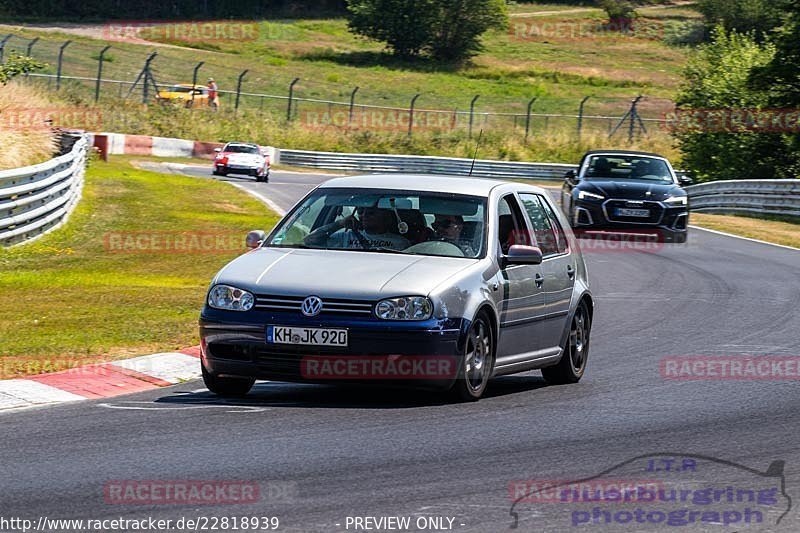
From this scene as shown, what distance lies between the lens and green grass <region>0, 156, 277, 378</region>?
11172 millimetres

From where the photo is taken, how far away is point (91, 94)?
176ft

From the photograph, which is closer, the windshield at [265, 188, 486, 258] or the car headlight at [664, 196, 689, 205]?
the windshield at [265, 188, 486, 258]

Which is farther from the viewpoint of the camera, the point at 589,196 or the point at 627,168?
the point at 627,168

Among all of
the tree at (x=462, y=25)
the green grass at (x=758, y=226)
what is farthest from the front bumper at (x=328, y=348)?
the tree at (x=462, y=25)

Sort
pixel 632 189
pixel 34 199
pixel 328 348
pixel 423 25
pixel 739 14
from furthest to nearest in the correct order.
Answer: pixel 739 14 < pixel 423 25 < pixel 632 189 < pixel 34 199 < pixel 328 348

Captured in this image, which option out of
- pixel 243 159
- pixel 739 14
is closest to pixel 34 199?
pixel 243 159

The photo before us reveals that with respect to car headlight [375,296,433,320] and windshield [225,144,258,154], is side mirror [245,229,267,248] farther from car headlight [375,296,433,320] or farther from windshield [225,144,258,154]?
windshield [225,144,258,154]

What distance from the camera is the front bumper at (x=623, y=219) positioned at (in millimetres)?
23609

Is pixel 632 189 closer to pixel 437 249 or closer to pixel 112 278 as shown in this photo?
pixel 112 278

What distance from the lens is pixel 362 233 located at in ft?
30.2

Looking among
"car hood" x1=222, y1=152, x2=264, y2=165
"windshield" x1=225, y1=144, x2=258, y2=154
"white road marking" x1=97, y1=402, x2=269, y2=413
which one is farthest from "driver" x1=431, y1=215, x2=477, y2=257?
"windshield" x1=225, y1=144, x2=258, y2=154

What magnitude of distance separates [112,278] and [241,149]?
23.7 meters

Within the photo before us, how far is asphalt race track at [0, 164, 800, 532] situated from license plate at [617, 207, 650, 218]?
1241 centimetres

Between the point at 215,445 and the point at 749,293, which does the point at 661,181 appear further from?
the point at 215,445
